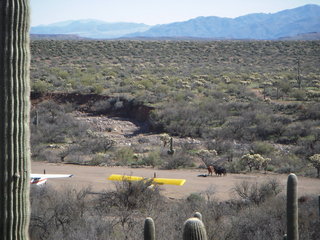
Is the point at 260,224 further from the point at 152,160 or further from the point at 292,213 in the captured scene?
the point at 152,160

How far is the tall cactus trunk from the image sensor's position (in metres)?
5.51

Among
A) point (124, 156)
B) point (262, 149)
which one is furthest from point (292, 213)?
point (262, 149)

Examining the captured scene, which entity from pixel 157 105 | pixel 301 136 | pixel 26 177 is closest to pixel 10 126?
pixel 26 177

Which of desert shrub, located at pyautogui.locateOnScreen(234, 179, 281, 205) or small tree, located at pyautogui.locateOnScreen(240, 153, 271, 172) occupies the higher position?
desert shrub, located at pyautogui.locateOnScreen(234, 179, 281, 205)

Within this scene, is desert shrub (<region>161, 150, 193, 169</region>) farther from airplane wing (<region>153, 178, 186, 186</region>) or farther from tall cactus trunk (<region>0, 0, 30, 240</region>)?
tall cactus trunk (<region>0, 0, 30, 240</region>)

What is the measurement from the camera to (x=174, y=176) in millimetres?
17984

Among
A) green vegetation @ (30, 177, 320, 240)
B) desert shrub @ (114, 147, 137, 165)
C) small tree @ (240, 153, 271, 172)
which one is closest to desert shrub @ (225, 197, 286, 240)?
green vegetation @ (30, 177, 320, 240)

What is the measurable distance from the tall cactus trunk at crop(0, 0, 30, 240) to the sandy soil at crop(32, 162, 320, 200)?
9.58 meters

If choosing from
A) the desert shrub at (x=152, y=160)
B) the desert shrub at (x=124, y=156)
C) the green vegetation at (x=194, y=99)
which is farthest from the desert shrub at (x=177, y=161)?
the desert shrub at (x=124, y=156)

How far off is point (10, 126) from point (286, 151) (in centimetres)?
1889

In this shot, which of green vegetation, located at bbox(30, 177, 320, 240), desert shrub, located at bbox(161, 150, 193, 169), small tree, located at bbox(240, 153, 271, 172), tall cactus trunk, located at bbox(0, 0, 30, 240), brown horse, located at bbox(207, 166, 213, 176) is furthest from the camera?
desert shrub, located at bbox(161, 150, 193, 169)

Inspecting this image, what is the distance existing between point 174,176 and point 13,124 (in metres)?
12.9

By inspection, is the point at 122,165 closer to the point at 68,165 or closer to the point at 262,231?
the point at 68,165

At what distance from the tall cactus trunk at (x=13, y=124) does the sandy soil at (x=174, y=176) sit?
9584 millimetres
